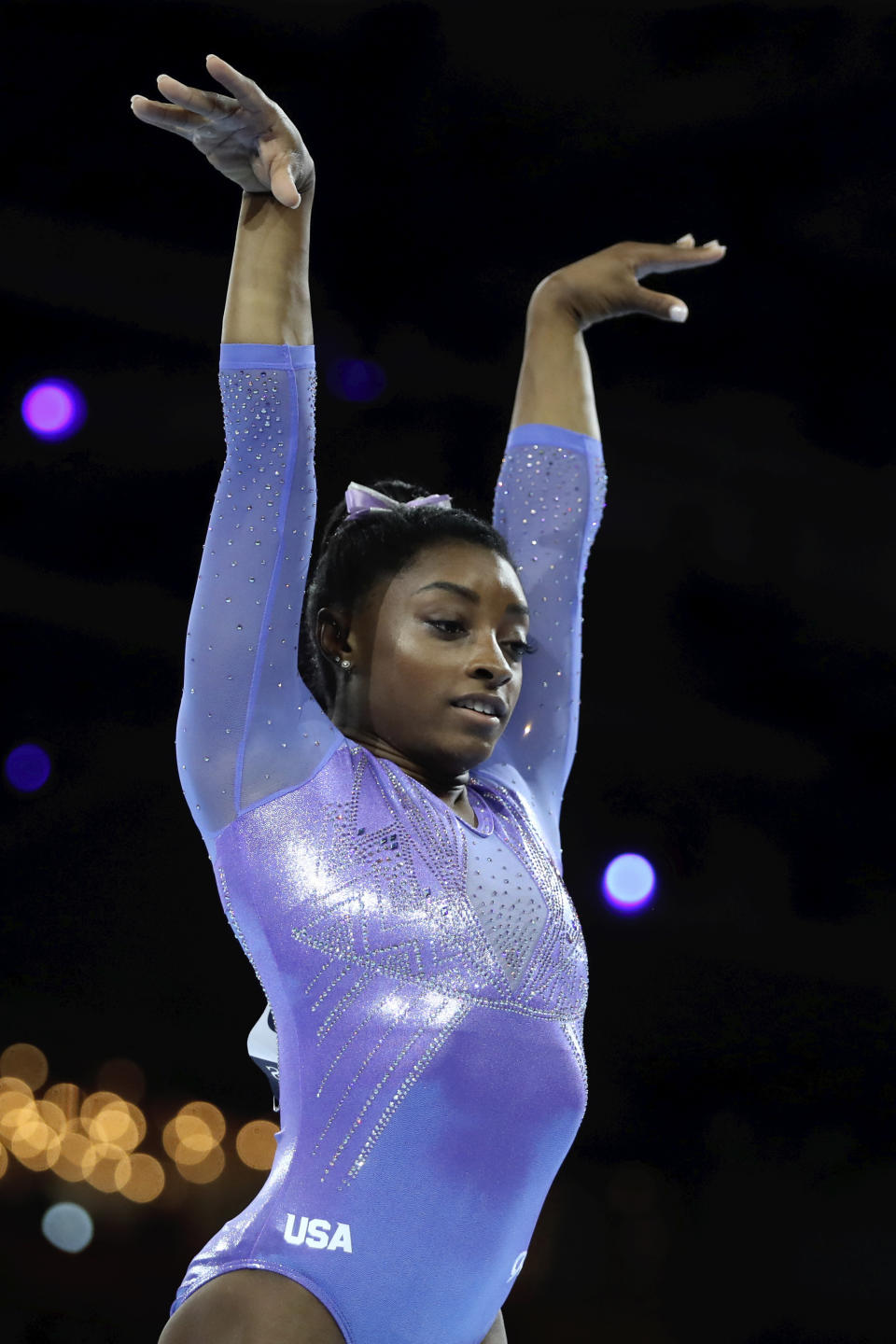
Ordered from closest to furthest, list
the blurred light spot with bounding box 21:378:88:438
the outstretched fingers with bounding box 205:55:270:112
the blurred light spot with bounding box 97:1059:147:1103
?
the outstretched fingers with bounding box 205:55:270:112 < the blurred light spot with bounding box 21:378:88:438 < the blurred light spot with bounding box 97:1059:147:1103

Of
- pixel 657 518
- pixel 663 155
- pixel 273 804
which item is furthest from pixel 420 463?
pixel 273 804

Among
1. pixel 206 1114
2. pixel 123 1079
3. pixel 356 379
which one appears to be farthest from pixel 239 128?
pixel 206 1114

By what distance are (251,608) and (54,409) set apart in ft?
6.46

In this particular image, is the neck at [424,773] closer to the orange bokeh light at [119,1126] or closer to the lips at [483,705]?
the lips at [483,705]

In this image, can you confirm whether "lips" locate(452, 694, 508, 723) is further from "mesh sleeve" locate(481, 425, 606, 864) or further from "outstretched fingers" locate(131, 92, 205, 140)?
"outstretched fingers" locate(131, 92, 205, 140)

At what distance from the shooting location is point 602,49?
2768mm

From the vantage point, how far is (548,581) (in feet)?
5.78

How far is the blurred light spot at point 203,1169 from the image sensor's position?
13.7ft

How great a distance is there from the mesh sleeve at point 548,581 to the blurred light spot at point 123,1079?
233 centimetres

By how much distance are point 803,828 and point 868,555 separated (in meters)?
0.66

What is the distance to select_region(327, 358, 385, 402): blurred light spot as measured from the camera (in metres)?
3.15

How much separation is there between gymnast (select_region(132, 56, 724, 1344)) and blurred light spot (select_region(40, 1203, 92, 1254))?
2561mm

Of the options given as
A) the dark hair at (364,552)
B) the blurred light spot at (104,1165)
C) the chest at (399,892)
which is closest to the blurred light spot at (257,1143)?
the blurred light spot at (104,1165)

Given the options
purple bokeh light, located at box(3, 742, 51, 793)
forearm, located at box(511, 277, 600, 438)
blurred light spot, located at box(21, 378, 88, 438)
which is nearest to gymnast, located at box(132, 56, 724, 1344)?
forearm, located at box(511, 277, 600, 438)
